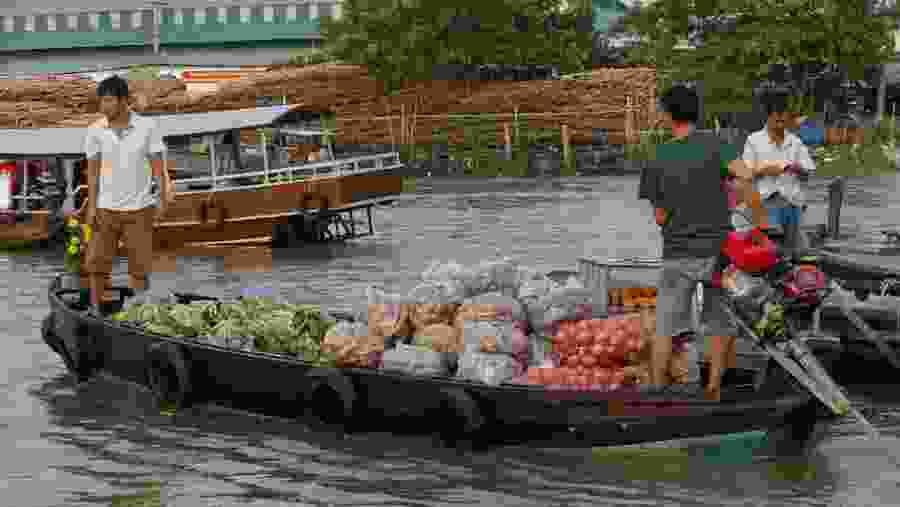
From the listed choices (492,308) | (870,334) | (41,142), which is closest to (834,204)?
(870,334)

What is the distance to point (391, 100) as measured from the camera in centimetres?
5069

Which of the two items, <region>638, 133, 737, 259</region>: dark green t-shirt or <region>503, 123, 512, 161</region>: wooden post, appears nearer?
<region>638, 133, 737, 259</region>: dark green t-shirt

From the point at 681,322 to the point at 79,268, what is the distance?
6.93 meters

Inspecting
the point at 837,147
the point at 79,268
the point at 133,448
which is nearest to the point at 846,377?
the point at 133,448

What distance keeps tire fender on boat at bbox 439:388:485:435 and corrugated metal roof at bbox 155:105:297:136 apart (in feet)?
58.0

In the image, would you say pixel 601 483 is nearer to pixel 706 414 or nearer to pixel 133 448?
pixel 706 414

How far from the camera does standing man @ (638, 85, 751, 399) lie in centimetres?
A: 1110

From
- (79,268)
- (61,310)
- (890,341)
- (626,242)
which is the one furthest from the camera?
(626,242)

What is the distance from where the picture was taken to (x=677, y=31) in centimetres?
5025

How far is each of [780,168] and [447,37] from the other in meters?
36.8

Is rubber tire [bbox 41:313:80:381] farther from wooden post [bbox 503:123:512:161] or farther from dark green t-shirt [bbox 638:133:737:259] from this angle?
wooden post [bbox 503:123:512:161]

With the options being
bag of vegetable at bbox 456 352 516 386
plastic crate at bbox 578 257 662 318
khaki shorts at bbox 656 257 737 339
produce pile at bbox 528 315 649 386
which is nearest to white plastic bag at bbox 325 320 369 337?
bag of vegetable at bbox 456 352 516 386

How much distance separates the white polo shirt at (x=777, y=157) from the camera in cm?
1385

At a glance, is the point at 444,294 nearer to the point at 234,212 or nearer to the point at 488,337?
the point at 488,337
